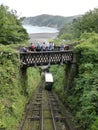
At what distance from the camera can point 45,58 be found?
117ft

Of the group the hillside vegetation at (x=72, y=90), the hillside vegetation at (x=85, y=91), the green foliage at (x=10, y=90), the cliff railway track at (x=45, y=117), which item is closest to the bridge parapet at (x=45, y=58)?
the hillside vegetation at (x=72, y=90)

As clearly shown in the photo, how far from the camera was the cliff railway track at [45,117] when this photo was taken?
29562 mm

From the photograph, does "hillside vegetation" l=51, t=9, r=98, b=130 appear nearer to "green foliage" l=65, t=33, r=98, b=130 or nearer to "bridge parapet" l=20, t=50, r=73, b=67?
"green foliage" l=65, t=33, r=98, b=130

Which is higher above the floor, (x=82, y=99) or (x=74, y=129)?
(x=82, y=99)

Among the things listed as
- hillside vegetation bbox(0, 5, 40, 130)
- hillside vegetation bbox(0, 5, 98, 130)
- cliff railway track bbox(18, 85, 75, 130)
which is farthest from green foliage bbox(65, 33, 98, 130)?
hillside vegetation bbox(0, 5, 40, 130)

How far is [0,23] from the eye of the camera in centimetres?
4756

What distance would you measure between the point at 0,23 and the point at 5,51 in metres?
17.2

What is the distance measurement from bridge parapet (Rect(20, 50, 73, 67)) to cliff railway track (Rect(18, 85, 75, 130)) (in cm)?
517

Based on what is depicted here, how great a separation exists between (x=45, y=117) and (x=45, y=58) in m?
6.54

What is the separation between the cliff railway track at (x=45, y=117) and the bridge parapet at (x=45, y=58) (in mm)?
5168

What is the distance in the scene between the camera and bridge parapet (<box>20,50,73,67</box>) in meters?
34.6

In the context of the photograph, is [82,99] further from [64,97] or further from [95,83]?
[64,97]

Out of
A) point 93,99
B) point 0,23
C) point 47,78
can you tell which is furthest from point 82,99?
point 47,78

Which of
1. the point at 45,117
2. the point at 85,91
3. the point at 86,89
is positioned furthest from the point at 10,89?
the point at 86,89
